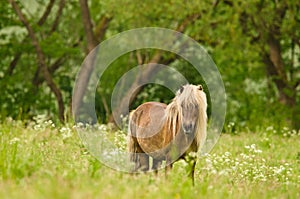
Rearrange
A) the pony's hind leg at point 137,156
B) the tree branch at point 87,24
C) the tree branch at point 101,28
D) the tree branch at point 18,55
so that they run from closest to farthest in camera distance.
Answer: the pony's hind leg at point 137,156 < the tree branch at point 87,24 < the tree branch at point 18,55 < the tree branch at point 101,28

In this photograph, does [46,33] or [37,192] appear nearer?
[37,192]

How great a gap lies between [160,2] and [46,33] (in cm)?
874

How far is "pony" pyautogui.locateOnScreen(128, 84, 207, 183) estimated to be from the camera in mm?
9320

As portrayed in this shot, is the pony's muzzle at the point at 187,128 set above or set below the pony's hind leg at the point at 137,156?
above

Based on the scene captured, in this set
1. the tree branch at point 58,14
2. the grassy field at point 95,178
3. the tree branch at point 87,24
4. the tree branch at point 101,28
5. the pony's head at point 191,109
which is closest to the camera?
the grassy field at point 95,178

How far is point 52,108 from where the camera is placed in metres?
35.3

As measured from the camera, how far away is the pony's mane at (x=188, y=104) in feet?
30.6

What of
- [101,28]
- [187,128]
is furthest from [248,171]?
[101,28]

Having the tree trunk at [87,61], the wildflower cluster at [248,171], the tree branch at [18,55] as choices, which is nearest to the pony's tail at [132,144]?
the wildflower cluster at [248,171]

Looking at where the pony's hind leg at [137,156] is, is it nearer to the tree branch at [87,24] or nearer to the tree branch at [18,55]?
the tree branch at [87,24]

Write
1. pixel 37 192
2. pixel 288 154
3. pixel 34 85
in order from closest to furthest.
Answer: pixel 37 192
pixel 288 154
pixel 34 85

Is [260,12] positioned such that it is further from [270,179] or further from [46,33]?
[270,179]

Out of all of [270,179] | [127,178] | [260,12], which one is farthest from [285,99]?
[127,178]

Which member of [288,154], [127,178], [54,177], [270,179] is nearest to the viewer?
[54,177]
